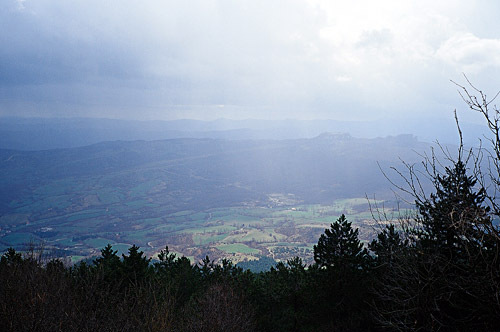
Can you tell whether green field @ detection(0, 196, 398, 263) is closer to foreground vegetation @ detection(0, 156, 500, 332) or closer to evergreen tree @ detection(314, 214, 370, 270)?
foreground vegetation @ detection(0, 156, 500, 332)

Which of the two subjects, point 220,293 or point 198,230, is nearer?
point 220,293

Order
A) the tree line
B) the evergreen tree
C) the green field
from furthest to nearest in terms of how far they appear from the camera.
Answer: the green field < the evergreen tree < the tree line

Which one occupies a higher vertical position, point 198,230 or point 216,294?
point 216,294

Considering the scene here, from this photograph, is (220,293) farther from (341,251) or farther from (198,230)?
(198,230)

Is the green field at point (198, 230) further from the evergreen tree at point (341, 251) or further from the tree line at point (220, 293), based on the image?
the evergreen tree at point (341, 251)

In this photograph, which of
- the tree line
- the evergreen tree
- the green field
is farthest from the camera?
the green field

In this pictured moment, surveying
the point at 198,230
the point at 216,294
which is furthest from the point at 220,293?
the point at 198,230

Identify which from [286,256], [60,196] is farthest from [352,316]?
[60,196]

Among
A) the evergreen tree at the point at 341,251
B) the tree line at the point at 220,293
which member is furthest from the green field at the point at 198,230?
the evergreen tree at the point at 341,251

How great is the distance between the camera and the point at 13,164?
193875mm

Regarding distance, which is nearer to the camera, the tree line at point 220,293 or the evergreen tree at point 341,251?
the tree line at point 220,293

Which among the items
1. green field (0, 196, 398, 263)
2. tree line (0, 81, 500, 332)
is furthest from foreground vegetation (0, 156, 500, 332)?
green field (0, 196, 398, 263)

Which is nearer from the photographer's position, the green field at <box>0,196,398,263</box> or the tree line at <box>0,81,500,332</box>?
the tree line at <box>0,81,500,332</box>

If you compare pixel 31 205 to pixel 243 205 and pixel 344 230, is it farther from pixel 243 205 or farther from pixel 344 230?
pixel 344 230
